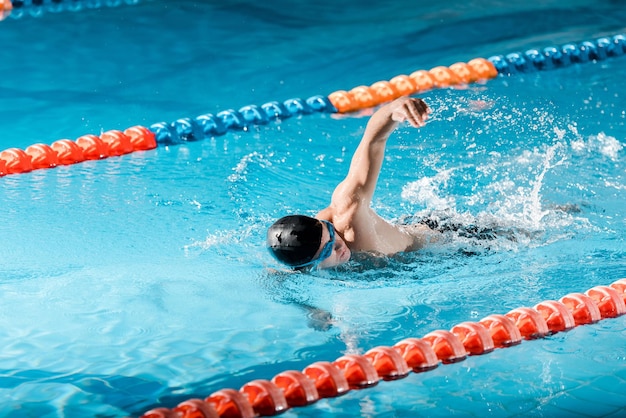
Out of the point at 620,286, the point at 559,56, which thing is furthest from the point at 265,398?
the point at 559,56

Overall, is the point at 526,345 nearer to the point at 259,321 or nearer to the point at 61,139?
the point at 259,321

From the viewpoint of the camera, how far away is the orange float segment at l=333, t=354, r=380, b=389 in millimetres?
2898

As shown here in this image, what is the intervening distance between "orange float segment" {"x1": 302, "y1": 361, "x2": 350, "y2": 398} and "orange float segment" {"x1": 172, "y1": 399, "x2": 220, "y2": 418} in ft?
1.23

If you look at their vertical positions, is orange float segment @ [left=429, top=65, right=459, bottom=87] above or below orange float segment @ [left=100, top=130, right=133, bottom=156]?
above

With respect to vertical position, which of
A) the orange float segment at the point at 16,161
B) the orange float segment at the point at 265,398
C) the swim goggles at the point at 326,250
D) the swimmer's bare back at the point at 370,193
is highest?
the orange float segment at the point at 16,161

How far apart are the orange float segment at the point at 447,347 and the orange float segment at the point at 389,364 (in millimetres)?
145

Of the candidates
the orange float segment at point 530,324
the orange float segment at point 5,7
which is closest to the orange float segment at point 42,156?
the orange float segment at point 530,324

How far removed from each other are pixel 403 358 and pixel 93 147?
9.57ft

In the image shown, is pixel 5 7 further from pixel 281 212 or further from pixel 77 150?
pixel 281 212

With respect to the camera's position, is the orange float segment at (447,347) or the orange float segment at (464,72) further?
the orange float segment at (464,72)

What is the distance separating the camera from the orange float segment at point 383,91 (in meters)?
6.10

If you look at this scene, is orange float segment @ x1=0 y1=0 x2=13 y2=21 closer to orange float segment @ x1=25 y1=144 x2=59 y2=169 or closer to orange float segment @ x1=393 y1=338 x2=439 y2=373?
orange float segment @ x1=25 y1=144 x2=59 y2=169

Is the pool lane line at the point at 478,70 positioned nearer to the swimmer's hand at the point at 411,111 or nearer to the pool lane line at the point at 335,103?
the pool lane line at the point at 335,103

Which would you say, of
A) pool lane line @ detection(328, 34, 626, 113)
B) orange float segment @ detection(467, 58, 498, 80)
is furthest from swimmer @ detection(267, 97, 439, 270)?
orange float segment @ detection(467, 58, 498, 80)
